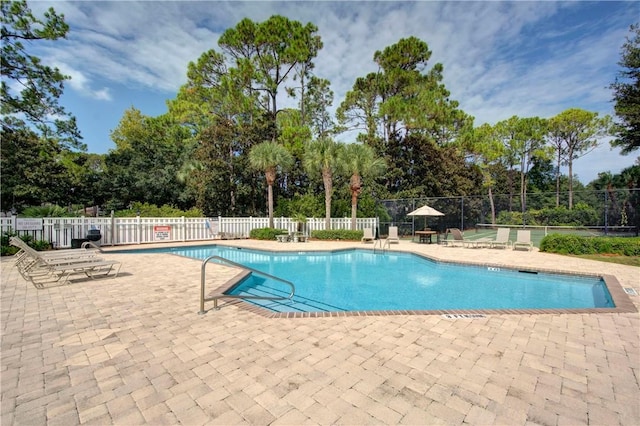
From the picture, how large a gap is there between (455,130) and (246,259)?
77.6ft

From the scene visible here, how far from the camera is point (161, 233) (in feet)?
48.7

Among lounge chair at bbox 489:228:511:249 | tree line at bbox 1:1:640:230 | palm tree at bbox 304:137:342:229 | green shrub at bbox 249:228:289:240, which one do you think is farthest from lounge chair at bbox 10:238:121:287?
lounge chair at bbox 489:228:511:249

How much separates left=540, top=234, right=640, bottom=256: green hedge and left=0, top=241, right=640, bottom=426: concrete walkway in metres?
8.13

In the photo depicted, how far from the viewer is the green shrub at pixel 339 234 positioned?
16.2 m

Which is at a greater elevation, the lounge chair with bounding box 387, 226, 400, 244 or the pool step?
the lounge chair with bounding box 387, 226, 400, 244

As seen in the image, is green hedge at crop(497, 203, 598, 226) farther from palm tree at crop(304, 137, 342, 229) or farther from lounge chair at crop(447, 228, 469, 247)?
palm tree at crop(304, 137, 342, 229)

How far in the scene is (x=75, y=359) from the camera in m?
2.91

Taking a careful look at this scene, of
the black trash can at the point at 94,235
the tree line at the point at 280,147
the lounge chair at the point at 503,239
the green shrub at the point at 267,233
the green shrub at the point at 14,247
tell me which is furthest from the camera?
the tree line at the point at 280,147

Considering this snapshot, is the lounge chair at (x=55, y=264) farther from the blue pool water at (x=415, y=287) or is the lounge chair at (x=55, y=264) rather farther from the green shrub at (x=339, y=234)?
the green shrub at (x=339, y=234)

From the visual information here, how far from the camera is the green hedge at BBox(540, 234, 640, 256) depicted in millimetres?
10383

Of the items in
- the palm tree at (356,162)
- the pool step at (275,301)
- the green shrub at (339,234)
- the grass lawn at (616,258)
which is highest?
the palm tree at (356,162)

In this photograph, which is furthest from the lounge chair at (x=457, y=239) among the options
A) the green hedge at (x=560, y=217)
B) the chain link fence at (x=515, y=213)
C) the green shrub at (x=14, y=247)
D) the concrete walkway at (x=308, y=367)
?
the green shrub at (x=14, y=247)

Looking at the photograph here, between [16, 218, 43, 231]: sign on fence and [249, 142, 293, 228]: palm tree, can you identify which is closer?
[16, 218, 43, 231]: sign on fence

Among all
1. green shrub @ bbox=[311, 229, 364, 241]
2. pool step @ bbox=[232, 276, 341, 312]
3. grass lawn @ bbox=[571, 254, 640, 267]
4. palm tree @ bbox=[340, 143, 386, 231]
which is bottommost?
pool step @ bbox=[232, 276, 341, 312]
